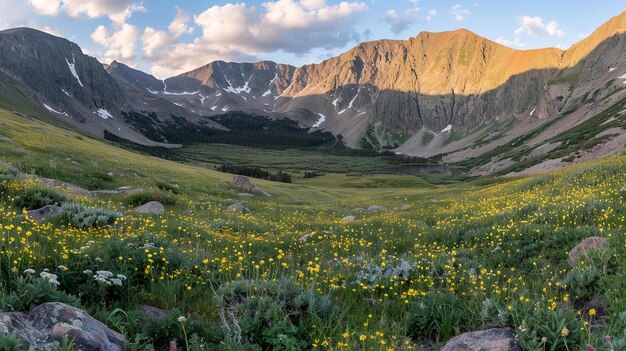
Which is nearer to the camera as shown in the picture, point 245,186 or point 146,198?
point 146,198

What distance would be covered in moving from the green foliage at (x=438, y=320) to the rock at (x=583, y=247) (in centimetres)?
365

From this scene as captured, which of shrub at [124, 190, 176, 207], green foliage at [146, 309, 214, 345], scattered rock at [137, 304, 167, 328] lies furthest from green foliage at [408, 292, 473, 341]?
shrub at [124, 190, 176, 207]

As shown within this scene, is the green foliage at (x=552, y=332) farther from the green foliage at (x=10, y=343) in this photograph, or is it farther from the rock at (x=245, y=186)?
the rock at (x=245, y=186)

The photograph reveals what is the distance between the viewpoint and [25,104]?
618 ft

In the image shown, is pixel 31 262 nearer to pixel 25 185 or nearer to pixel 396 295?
pixel 396 295

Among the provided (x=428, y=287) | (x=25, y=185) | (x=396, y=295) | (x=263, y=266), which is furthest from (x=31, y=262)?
(x=25, y=185)

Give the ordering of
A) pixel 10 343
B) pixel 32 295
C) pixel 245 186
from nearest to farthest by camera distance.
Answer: pixel 10 343
pixel 32 295
pixel 245 186

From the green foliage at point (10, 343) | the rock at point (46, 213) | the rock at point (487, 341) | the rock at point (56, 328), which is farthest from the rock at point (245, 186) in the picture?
the green foliage at point (10, 343)

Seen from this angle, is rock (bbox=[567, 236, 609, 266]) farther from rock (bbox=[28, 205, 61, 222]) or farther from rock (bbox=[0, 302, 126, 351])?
rock (bbox=[28, 205, 61, 222])

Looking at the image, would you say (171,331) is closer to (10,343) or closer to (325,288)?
(10,343)

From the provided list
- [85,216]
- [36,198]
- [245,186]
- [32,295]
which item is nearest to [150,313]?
[32,295]

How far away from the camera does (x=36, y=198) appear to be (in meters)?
13.5

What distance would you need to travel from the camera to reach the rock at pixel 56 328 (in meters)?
4.14

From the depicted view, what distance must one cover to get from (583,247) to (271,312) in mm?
7661
